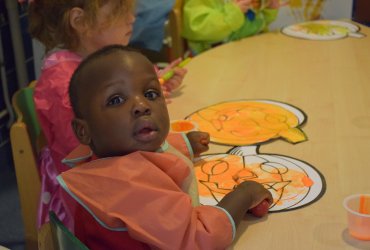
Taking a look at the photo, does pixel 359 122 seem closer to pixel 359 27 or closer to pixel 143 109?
pixel 143 109

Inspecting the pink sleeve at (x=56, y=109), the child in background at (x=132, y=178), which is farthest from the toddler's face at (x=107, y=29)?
the child in background at (x=132, y=178)

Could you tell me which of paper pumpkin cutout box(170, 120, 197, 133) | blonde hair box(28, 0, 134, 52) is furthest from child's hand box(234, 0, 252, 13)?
paper pumpkin cutout box(170, 120, 197, 133)

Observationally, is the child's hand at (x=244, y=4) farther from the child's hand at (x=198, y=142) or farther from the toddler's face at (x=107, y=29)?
the child's hand at (x=198, y=142)

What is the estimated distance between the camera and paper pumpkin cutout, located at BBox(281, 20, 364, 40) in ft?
7.46

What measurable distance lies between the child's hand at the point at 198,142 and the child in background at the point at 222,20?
41.8 inches

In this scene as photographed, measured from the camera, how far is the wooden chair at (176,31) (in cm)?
232

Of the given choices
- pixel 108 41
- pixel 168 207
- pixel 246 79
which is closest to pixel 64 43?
pixel 108 41

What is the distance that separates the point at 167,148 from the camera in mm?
1116

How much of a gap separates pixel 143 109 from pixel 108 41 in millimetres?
702

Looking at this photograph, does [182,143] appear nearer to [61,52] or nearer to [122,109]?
[122,109]

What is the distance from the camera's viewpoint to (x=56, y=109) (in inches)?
59.4

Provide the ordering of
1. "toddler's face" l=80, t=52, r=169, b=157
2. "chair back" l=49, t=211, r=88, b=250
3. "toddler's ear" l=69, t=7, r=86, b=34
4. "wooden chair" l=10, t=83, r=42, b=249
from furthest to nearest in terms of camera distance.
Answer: "toddler's ear" l=69, t=7, r=86, b=34 → "wooden chair" l=10, t=83, r=42, b=249 → "toddler's face" l=80, t=52, r=169, b=157 → "chair back" l=49, t=211, r=88, b=250

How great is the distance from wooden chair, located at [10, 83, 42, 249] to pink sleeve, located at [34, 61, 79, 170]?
0.05m

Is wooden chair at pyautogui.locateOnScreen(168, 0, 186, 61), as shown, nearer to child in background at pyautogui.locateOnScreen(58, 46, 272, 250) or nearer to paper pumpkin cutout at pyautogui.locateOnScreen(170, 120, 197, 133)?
paper pumpkin cutout at pyautogui.locateOnScreen(170, 120, 197, 133)
